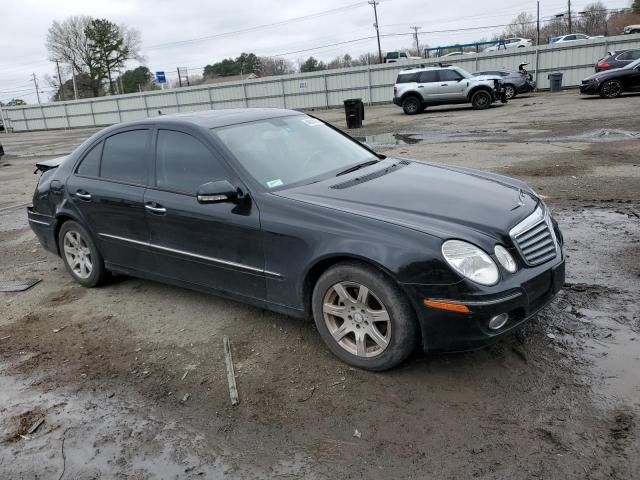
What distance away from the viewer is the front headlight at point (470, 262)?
303 cm

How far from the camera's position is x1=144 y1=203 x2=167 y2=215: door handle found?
4242 millimetres

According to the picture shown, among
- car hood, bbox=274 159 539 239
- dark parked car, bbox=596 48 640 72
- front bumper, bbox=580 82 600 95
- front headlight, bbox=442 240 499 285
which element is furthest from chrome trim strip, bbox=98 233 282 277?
dark parked car, bbox=596 48 640 72

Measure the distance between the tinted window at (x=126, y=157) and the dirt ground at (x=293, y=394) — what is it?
111 cm

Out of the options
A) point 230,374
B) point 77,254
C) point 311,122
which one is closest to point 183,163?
point 311,122

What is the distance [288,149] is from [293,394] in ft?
6.25

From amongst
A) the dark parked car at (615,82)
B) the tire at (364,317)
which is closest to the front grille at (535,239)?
the tire at (364,317)

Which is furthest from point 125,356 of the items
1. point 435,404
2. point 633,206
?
point 633,206

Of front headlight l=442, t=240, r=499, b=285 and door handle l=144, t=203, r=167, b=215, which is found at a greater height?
door handle l=144, t=203, r=167, b=215

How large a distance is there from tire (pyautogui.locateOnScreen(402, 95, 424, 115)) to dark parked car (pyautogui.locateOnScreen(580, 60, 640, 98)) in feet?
21.3

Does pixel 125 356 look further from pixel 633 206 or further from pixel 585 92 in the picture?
pixel 585 92

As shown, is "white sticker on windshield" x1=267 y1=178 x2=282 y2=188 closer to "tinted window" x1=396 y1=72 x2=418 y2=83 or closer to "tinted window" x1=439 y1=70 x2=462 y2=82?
"tinted window" x1=439 y1=70 x2=462 y2=82

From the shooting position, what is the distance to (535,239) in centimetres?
340

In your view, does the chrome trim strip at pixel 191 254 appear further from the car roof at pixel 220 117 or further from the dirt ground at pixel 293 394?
the car roof at pixel 220 117

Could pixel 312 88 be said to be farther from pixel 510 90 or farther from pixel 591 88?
pixel 591 88
